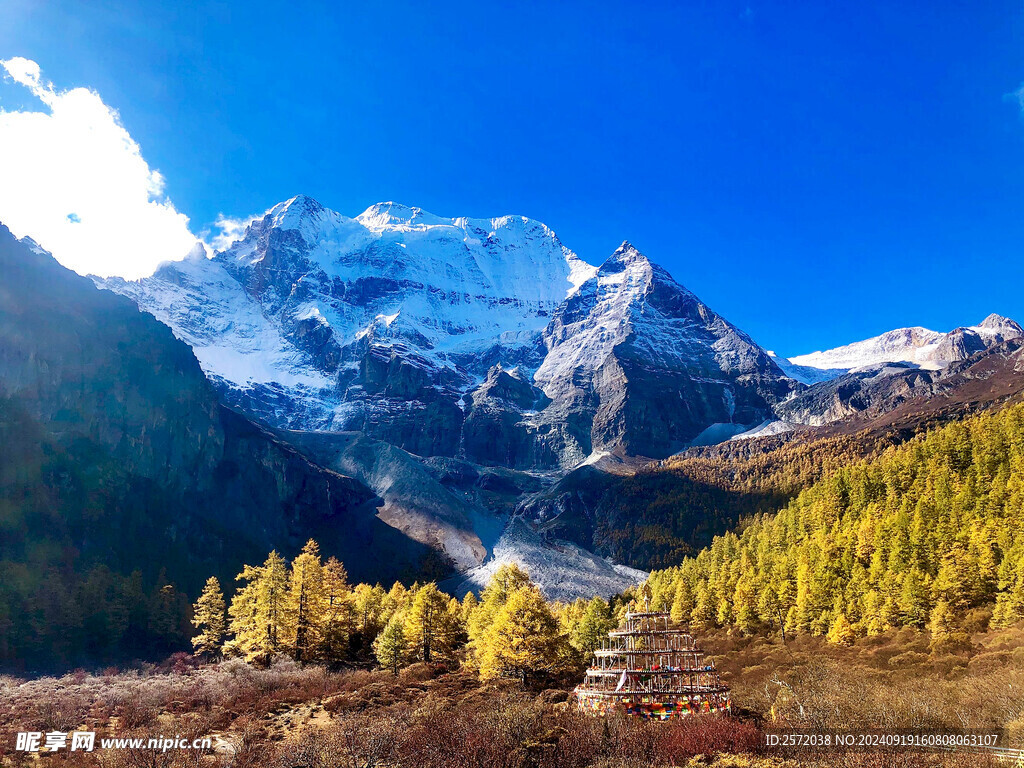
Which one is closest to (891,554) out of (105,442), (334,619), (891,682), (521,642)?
(891,682)

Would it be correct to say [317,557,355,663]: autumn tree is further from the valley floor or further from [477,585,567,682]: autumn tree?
[477,585,567,682]: autumn tree

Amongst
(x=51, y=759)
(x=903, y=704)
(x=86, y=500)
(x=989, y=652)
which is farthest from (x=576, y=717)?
(x=86, y=500)

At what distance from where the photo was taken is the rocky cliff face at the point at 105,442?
12369 centimetres

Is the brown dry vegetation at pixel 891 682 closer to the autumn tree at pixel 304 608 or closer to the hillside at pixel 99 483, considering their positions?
the autumn tree at pixel 304 608

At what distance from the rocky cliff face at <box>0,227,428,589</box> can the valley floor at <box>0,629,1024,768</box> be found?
86748 millimetres

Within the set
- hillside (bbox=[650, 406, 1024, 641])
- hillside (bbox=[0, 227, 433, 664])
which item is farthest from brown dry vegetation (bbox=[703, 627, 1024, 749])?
hillside (bbox=[0, 227, 433, 664])

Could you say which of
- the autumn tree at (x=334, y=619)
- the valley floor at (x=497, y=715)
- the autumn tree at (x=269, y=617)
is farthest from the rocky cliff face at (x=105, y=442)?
the valley floor at (x=497, y=715)

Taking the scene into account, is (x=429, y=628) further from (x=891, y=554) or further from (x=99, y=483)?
(x=99, y=483)

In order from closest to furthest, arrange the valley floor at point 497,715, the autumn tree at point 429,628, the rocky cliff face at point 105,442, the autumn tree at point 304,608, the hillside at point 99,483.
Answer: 1. the valley floor at point 497,715
2. the autumn tree at point 304,608
3. the autumn tree at point 429,628
4. the hillside at point 99,483
5. the rocky cliff face at point 105,442

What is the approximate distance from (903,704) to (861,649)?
3240 cm

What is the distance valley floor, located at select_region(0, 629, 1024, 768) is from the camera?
2331cm

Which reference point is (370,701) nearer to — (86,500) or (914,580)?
(914,580)

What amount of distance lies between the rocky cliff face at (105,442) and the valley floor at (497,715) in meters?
86.7

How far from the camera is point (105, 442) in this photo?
497ft
